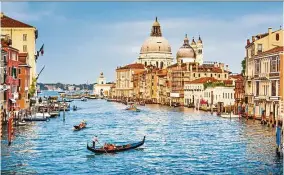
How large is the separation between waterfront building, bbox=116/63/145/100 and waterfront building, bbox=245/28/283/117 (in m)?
64.3

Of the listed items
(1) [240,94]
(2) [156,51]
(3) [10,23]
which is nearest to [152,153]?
(1) [240,94]

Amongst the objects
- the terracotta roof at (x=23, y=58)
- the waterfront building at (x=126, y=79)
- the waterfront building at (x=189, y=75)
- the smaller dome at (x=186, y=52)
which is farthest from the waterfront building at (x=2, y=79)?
the waterfront building at (x=126, y=79)

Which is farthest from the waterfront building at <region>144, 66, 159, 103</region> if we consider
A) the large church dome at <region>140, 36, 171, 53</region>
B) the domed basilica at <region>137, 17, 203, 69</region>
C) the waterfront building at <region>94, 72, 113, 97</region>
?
the waterfront building at <region>94, 72, 113, 97</region>

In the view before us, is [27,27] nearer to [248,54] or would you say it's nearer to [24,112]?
[24,112]

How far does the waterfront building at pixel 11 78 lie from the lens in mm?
30125

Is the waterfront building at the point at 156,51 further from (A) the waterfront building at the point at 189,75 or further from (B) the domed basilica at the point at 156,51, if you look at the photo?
(A) the waterfront building at the point at 189,75

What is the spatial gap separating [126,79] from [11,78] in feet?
235

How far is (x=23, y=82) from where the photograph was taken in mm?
37844

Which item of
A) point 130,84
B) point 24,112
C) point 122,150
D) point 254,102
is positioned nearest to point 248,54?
point 254,102

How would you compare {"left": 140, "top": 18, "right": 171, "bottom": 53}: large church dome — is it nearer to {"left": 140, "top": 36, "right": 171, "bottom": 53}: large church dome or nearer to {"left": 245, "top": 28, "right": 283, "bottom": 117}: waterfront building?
{"left": 140, "top": 36, "right": 171, "bottom": 53}: large church dome

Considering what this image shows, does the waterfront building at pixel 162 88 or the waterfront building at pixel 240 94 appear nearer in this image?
the waterfront building at pixel 240 94

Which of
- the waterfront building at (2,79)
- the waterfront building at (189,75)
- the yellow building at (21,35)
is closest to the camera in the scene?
the waterfront building at (2,79)

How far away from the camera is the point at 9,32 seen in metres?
42.3

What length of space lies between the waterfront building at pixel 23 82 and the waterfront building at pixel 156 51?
224 ft
